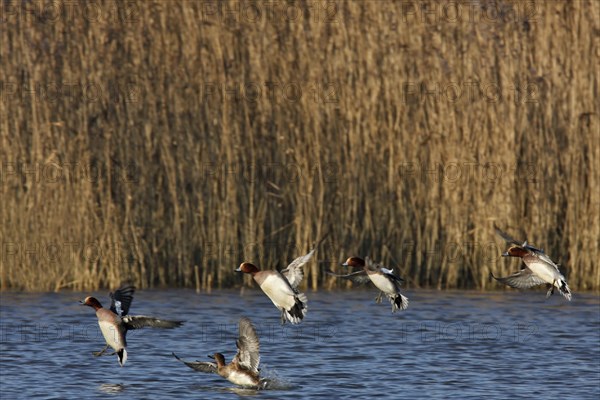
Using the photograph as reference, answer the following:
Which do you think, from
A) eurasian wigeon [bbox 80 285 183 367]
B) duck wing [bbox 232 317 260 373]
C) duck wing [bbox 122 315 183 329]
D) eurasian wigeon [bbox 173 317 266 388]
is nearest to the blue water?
eurasian wigeon [bbox 173 317 266 388]

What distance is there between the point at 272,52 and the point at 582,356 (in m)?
4.58

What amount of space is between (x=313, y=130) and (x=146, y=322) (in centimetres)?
502

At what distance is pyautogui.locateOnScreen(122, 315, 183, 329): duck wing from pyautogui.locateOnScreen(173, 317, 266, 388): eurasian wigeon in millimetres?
483

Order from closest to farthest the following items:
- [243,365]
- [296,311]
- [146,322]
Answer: [146,322]
[296,311]
[243,365]

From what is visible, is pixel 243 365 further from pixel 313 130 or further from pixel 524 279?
pixel 313 130

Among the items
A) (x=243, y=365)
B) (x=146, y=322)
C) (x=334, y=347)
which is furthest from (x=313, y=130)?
(x=146, y=322)

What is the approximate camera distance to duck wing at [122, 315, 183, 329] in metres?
7.80

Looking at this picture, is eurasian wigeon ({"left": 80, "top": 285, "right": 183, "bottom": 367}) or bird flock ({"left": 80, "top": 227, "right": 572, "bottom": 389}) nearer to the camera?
bird flock ({"left": 80, "top": 227, "right": 572, "bottom": 389})

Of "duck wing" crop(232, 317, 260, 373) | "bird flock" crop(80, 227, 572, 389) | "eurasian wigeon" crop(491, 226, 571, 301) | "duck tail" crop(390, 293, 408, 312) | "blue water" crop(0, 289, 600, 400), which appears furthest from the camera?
"blue water" crop(0, 289, 600, 400)

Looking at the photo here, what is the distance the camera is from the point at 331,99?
12.8m

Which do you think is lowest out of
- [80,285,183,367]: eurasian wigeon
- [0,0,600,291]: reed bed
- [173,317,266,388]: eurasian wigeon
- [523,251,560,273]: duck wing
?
[173,317,266,388]: eurasian wigeon

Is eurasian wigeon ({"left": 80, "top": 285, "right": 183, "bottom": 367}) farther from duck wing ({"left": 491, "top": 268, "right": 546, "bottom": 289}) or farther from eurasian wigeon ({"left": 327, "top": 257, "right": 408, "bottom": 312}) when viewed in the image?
duck wing ({"left": 491, "top": 268, "right": 546, "bottom": 289})

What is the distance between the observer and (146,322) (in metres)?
8.04

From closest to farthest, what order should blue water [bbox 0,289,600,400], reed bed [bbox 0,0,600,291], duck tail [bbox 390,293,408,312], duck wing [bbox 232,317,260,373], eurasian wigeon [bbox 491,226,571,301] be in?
1. eurasian wigeon [bbox 491,226,571,301]
2. duck wing [bbox 232,317,260,373]
3. duck tail [bbox 390,293,408,312]
4. blue water [bbox 0,289,600,400]
5. reed bed [bbox 0,0,600,291]
